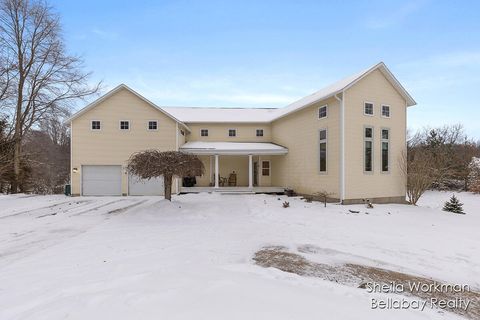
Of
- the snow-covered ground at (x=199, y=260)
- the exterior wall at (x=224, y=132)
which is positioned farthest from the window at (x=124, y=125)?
the snow-covered ground at (x=199, y=260)

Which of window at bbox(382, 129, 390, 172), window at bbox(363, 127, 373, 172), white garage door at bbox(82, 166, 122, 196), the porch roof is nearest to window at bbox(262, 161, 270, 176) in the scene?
the porch roof

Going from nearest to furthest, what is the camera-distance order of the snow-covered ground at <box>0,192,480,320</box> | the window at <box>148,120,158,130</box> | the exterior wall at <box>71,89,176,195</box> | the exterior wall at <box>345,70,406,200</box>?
the snow-covered ground at <box>0,192,480,320</box> → the exterior wall at <box>345,70,406,200</box> → the exterior wall at <box>71,89,176,195</box> → the window at <box>148,120,158,130</box>

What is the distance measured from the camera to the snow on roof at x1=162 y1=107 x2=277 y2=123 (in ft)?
71.6

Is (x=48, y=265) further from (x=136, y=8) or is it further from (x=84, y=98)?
(x=84, y=98)

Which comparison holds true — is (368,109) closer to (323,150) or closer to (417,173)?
(323,150)

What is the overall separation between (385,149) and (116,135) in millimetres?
15447

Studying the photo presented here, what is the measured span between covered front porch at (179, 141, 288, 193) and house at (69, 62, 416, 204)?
7cm

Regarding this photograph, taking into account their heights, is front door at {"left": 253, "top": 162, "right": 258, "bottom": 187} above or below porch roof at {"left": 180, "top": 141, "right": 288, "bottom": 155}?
below

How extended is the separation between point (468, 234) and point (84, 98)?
23892 millimetres

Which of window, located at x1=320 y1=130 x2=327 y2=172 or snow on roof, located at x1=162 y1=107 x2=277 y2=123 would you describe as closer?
window, located at x1=320 y1=130 x2=327 y2=172

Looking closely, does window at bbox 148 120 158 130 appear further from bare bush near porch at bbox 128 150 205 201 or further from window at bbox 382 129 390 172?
window at bbox 382 129 390 172

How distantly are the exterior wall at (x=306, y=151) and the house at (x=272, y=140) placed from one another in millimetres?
53

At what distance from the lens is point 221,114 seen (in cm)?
2323

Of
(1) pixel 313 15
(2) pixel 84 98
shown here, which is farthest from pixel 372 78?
(2) pixel 84 98
